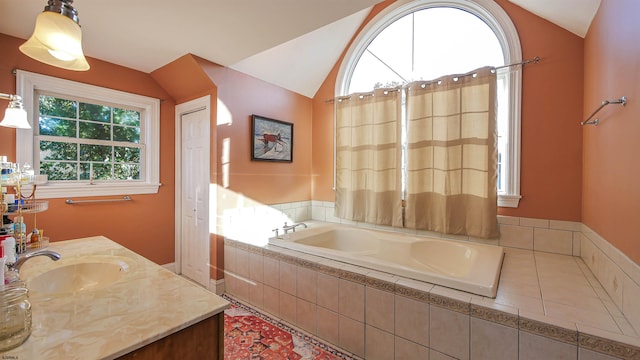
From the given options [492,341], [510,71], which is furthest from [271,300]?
[510,71]

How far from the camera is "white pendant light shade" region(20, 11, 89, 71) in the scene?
3.17 feet

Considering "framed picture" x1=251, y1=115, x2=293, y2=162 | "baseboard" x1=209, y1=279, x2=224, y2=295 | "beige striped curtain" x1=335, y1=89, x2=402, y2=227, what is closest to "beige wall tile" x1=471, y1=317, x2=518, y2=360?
"beige striped curtain" x1=335, y1=89, x2=402, y2=227

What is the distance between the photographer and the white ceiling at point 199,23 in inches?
70.0

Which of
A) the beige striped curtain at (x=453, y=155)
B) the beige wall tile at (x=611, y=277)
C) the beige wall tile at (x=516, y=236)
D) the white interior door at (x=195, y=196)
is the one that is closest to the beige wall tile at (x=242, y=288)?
the white interior door at (x=195, y=196)

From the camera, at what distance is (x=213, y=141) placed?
2.73m

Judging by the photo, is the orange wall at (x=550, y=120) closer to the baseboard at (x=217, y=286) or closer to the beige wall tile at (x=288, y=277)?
the beige wall tile at (x=288, y=277)

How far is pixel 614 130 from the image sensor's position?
1484 millimetres

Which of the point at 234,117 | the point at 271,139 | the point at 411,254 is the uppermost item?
the point at 234,117

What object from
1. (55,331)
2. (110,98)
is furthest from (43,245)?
(110,98)

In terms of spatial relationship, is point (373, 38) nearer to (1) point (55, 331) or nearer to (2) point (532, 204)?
(2) point (532, 204)

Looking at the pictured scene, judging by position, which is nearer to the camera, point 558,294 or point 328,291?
point 558,294

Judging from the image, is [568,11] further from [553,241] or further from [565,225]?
[553,241]

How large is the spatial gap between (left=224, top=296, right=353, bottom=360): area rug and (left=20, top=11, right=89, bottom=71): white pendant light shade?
1.70 m

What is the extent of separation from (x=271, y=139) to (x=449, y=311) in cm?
247
